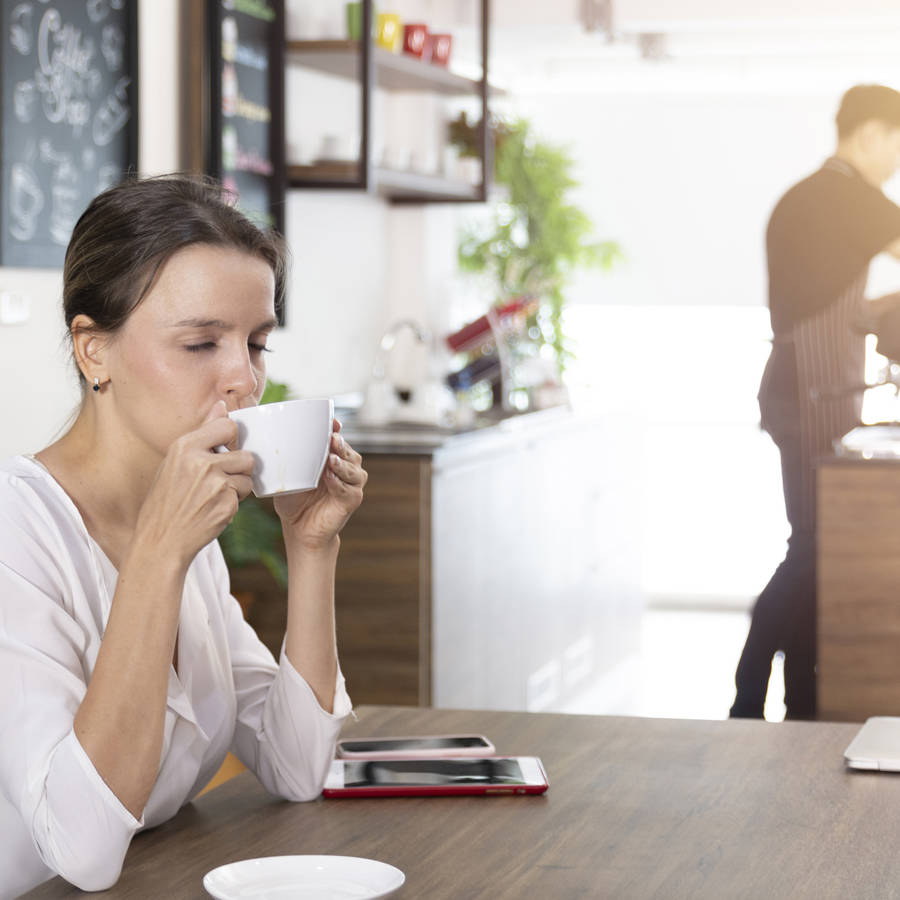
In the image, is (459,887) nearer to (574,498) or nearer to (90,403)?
(90,403)

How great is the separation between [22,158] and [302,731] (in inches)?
71.1

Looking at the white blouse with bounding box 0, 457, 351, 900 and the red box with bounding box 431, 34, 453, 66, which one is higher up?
the red box with bounding box 431, 34, 453, 66

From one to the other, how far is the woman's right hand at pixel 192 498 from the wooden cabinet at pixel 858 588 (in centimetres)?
217

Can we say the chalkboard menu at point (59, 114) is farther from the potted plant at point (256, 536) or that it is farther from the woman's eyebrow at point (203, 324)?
the woman's eyebrow at point (203, 324)

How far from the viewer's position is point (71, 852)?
101 centimetres

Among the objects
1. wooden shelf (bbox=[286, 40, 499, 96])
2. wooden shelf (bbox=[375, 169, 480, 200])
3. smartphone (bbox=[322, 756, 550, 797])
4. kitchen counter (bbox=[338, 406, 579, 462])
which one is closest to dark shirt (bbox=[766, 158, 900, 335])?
kitchen counter (bbox=[338, 406, 579, 462])

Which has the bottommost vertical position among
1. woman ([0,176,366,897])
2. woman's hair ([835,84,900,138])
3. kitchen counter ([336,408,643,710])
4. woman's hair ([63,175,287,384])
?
kitchen counter ([336,408,643,710])

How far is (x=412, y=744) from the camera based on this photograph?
1342mm

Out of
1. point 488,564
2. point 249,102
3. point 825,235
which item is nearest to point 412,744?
point 488,564

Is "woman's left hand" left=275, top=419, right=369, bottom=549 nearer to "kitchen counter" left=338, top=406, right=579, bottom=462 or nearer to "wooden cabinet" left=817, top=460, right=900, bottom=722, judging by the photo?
"kitchen counter" left=338, top=406, right=579, bottom=462

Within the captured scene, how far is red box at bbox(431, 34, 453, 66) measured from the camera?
455cm

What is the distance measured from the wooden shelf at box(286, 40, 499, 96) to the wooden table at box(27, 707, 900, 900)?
276 cm

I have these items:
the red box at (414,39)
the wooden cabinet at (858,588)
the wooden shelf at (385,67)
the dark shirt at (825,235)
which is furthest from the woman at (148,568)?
the red box at (414,39)

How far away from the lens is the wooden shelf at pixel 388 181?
3.86m
